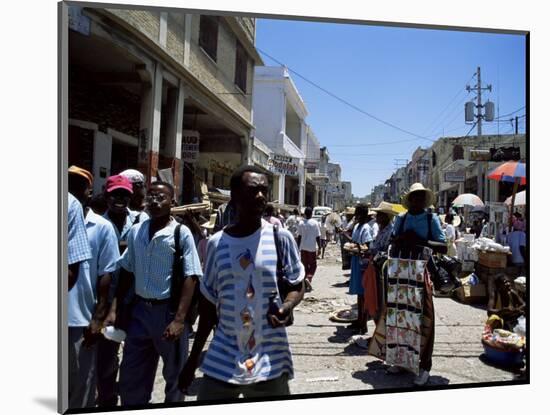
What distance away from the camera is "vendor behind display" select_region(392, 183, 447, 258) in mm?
3740

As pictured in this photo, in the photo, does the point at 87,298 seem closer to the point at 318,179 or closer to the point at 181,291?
the point at 181,291

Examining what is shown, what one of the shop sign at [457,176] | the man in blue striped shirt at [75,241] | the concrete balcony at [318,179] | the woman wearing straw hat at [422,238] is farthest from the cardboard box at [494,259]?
the concrete balcony at [318,179]

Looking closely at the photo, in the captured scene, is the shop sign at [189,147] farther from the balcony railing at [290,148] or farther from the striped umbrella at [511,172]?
the striped umbrella at [511,172]

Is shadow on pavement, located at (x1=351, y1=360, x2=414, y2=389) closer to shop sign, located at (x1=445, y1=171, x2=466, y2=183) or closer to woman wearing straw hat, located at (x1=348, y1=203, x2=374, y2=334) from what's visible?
woman wearing straw hat, located at (x1=348, y1=203, x2=374, y2=334)

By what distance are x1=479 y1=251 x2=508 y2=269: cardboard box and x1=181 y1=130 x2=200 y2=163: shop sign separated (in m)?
3.88

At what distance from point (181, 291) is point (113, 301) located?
452 millimetres

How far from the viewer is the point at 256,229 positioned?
2.21 metres

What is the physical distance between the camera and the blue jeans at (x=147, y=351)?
8.64ft

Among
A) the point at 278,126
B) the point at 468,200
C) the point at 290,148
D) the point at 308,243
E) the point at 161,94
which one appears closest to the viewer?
the point at 161,94

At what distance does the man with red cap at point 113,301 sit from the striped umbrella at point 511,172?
10.1 ft

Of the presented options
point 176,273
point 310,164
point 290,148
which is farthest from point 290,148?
point 176,273

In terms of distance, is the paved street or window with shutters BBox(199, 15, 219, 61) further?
window with shutters BBox(199, 15, 219, 61)

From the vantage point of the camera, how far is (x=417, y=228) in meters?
3.79

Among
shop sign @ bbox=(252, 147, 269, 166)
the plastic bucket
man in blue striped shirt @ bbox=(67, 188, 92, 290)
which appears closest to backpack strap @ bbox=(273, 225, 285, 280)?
man in blue striped shirt @ bbox=(67, 188, 92, 290)
